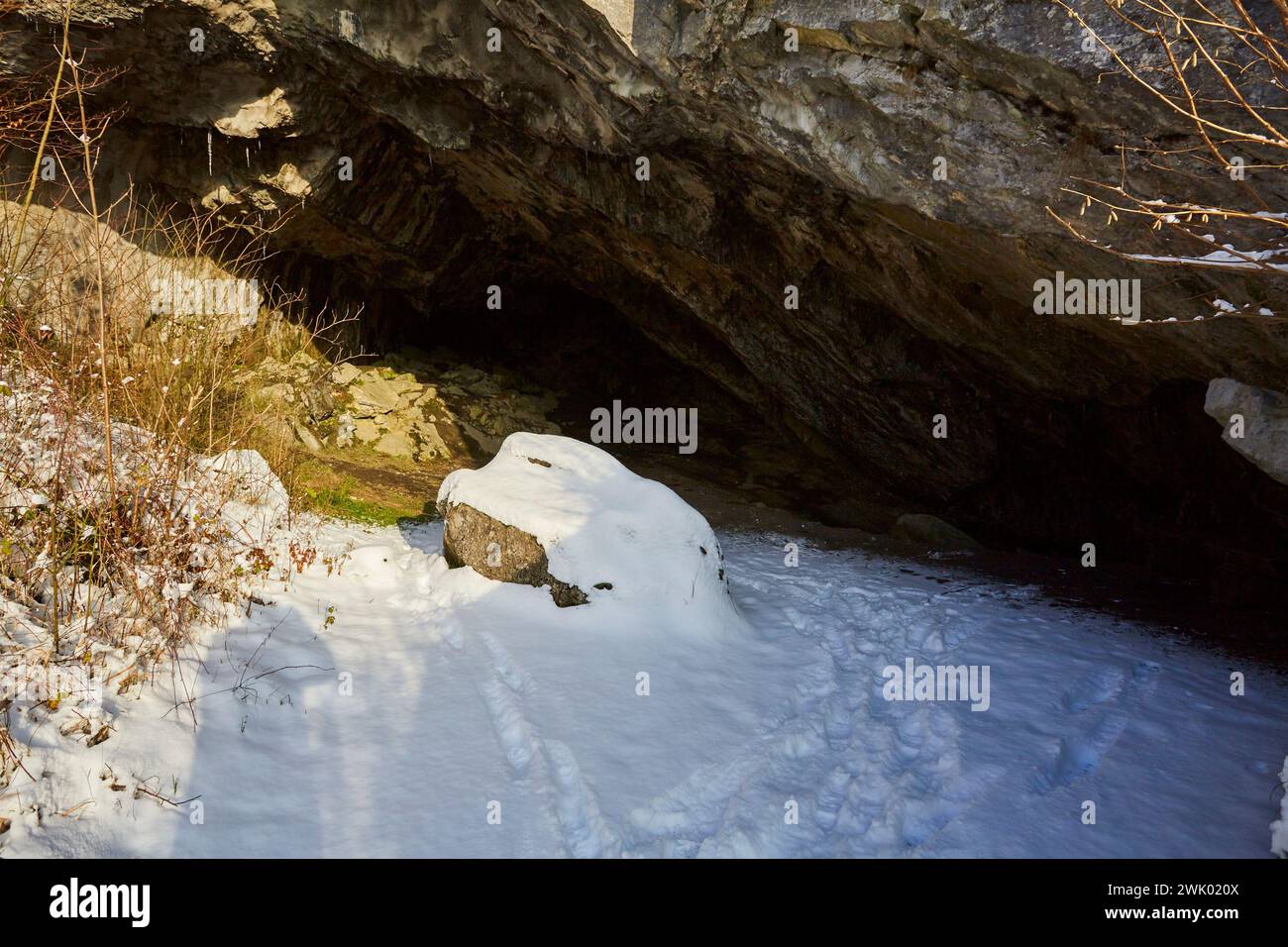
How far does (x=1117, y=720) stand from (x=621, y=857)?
9.92 feet

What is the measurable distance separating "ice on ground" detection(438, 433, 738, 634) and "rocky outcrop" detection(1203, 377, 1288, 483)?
3.67m

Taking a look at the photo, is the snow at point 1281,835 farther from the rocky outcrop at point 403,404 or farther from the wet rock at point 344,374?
the wet rock at point 344,374

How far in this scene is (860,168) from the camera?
6391 mm

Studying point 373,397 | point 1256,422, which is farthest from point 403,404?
point 1256,422

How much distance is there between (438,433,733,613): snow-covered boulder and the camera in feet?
17.5

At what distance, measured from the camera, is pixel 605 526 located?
5.68m

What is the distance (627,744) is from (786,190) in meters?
6.11

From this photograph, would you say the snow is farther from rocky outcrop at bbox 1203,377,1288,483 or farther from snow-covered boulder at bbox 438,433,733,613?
snow-covered boulder at bbox 438,433,733,613

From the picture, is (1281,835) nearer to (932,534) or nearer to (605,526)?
(605,526)

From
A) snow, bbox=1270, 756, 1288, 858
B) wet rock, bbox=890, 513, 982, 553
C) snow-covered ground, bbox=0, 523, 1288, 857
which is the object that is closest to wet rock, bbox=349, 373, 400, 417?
snow-covered ground, bbox=0, 523, 1288, 857

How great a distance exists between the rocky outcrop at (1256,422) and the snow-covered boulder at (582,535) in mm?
3672

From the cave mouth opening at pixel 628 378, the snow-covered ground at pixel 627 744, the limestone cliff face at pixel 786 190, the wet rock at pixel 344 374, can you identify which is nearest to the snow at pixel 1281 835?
the snow-covered ground at pixel 627 744
